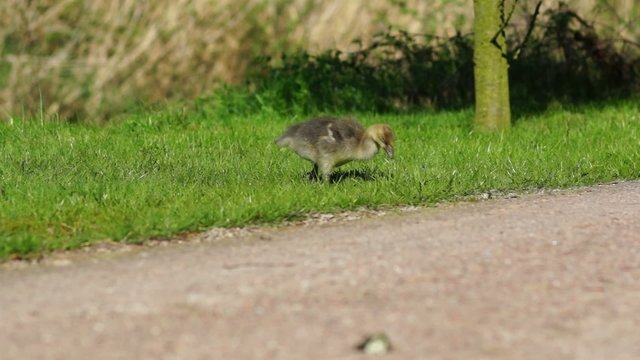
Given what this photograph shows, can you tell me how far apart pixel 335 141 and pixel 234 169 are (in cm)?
146

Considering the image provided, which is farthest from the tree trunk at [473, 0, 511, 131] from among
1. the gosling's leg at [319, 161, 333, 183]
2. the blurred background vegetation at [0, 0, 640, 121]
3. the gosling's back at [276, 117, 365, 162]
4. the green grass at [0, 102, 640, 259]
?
the gosling's leg at [319, 161, 333, 183]

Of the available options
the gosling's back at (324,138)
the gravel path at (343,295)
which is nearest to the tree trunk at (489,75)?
the gosling's back at (324,138)

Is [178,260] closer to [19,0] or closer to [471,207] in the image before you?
[471,207]

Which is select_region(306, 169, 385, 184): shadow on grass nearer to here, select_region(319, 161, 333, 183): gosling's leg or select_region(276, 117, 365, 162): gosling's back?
select_region(319, 161, 333, 183): gosling's leg

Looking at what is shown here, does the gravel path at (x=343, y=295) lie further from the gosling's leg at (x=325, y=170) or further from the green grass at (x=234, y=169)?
the gosling's leg at (x=325, y=170)

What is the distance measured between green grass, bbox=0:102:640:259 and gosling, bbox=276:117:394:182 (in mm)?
247

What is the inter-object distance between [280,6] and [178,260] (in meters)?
11.2

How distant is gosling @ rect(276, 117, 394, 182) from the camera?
35.3 feet

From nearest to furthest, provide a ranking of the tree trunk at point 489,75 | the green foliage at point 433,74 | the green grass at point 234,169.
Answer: the green grass at point 234,169 → the tree trunk at point 489,75 → the green foliage at point 433,74

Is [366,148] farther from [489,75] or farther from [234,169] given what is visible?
[489,75]

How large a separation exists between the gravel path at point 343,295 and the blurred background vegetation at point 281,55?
792cm

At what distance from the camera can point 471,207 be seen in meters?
10.2

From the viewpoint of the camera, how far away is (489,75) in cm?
1512

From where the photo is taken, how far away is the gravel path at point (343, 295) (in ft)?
19.4
